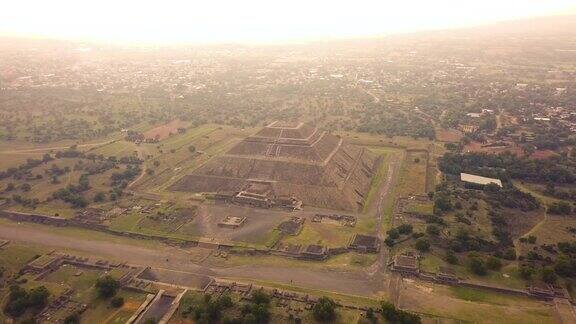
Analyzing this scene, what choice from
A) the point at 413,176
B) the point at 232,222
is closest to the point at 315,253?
the point at 232,222

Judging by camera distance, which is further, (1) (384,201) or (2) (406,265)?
(1) (384,201)

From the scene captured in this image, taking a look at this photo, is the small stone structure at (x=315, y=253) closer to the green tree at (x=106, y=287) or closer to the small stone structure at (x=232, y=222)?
the small stone structure at (x=232, y=222)

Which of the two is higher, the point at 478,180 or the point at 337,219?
the point at 478,180

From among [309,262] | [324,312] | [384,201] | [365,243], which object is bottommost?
[309,262]

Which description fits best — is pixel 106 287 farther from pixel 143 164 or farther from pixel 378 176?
pixel 378 176

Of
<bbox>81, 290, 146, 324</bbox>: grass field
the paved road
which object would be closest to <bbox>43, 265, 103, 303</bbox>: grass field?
→ <bbox>81, 290, 146, 324</bbox>: grass field

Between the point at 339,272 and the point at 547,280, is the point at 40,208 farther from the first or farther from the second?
the point at 547,280

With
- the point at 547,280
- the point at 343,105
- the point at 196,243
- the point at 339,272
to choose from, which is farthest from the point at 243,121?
the point at 547,280

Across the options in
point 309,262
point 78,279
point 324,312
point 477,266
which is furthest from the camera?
point 309,262

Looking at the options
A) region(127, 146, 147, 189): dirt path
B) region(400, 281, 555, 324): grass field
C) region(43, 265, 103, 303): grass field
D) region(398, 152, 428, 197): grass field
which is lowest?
region(400, 281, 555, 324): grass field

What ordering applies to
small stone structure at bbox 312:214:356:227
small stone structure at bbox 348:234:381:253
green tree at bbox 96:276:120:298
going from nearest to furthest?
green tree at bbox 96:276:120:298 → small stone structure at bbox 348:234:381:253 → small stone structure at bbox 312:214:356:227

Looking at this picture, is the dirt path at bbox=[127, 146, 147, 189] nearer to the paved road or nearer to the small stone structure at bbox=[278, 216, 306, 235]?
the paved road
